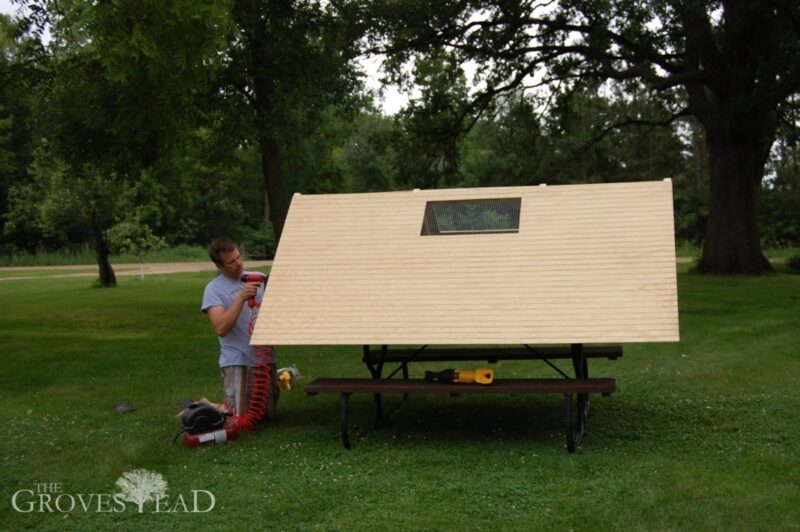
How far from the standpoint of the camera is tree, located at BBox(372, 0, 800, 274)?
19.5m

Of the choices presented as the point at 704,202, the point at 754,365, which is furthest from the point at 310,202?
the point at 704,202

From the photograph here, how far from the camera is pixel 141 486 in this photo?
610 centimetres

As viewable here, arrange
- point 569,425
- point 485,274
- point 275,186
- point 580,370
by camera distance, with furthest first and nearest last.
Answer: point 275,186, point 580,370, point 485,274, point 569,425

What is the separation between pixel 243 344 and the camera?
7570 mm

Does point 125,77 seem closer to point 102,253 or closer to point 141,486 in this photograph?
point 141,486

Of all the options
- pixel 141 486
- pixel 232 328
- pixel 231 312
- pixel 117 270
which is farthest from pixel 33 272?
pixel 141 486

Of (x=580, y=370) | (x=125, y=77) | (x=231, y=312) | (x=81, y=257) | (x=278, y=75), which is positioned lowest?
(x=580, y=370)

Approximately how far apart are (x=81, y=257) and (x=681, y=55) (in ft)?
113

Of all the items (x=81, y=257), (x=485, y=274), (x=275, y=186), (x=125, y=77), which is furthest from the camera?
(x=81, y=257)

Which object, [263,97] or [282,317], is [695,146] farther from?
[282,317]

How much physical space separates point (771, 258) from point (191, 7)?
91.9 ft

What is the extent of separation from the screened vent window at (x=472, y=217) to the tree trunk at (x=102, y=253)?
A: 1978 cm

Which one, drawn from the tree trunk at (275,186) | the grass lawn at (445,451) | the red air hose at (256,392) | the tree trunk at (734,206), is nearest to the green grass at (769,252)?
the tree trunk at (734,206)

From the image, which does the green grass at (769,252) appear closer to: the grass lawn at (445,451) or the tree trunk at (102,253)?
the tree trunk at (102,253)
